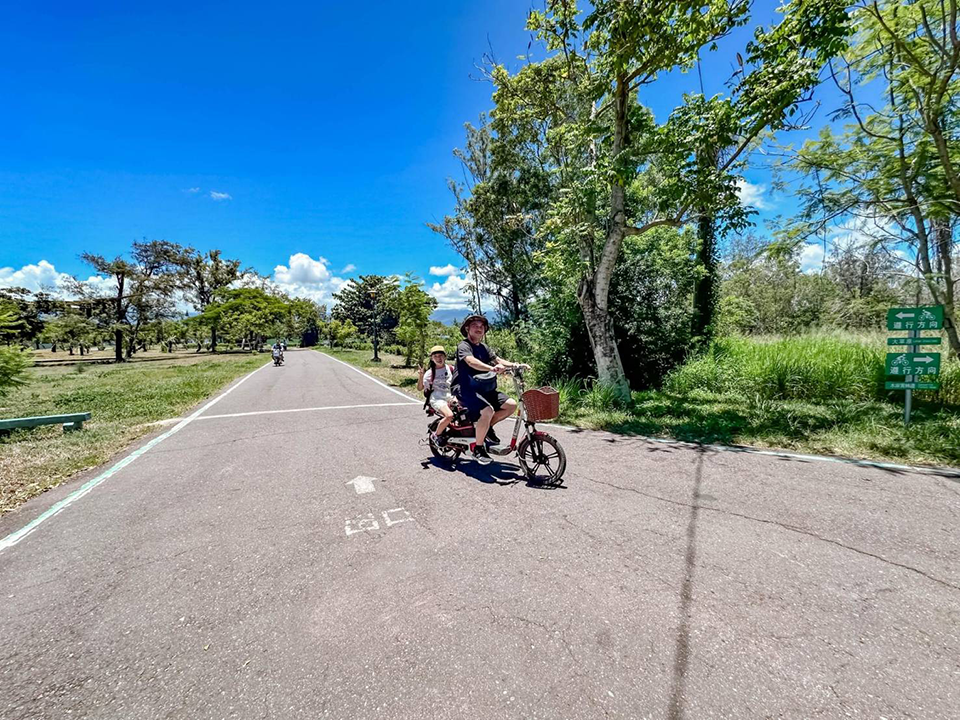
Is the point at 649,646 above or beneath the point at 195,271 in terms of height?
beneath

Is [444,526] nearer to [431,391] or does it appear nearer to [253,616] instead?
[253,616]

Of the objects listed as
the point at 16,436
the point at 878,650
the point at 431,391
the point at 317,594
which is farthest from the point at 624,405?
the point at 16,436

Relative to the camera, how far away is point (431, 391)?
5.78 meters

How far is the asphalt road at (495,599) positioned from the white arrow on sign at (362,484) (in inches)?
4.4

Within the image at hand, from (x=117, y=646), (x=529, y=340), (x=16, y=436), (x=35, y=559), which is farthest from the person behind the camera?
(x=529, y=340)

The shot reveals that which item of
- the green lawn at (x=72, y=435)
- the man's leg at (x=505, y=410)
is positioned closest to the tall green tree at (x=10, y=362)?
the green lawn at (x=72, y=435)

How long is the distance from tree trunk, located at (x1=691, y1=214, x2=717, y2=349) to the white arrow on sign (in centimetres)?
1334

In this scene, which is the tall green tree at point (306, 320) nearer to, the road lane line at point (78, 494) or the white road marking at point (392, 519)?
the road lane line at point (78, 494)

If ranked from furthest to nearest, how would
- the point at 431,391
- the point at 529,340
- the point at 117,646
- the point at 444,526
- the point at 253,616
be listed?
the point at 529,340
the point at 431,391
the point at 444,526
the point at 253,616
the point at 117,646

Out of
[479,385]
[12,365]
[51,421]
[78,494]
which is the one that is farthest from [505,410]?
[12,365]

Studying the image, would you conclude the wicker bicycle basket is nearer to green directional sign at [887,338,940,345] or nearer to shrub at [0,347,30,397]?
green directional sign at [887,338,940,345]

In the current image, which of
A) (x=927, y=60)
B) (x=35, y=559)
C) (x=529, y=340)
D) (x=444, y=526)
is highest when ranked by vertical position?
(x=927, y=60)

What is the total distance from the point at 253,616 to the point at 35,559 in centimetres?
221

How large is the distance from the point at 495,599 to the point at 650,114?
9.47 metres
